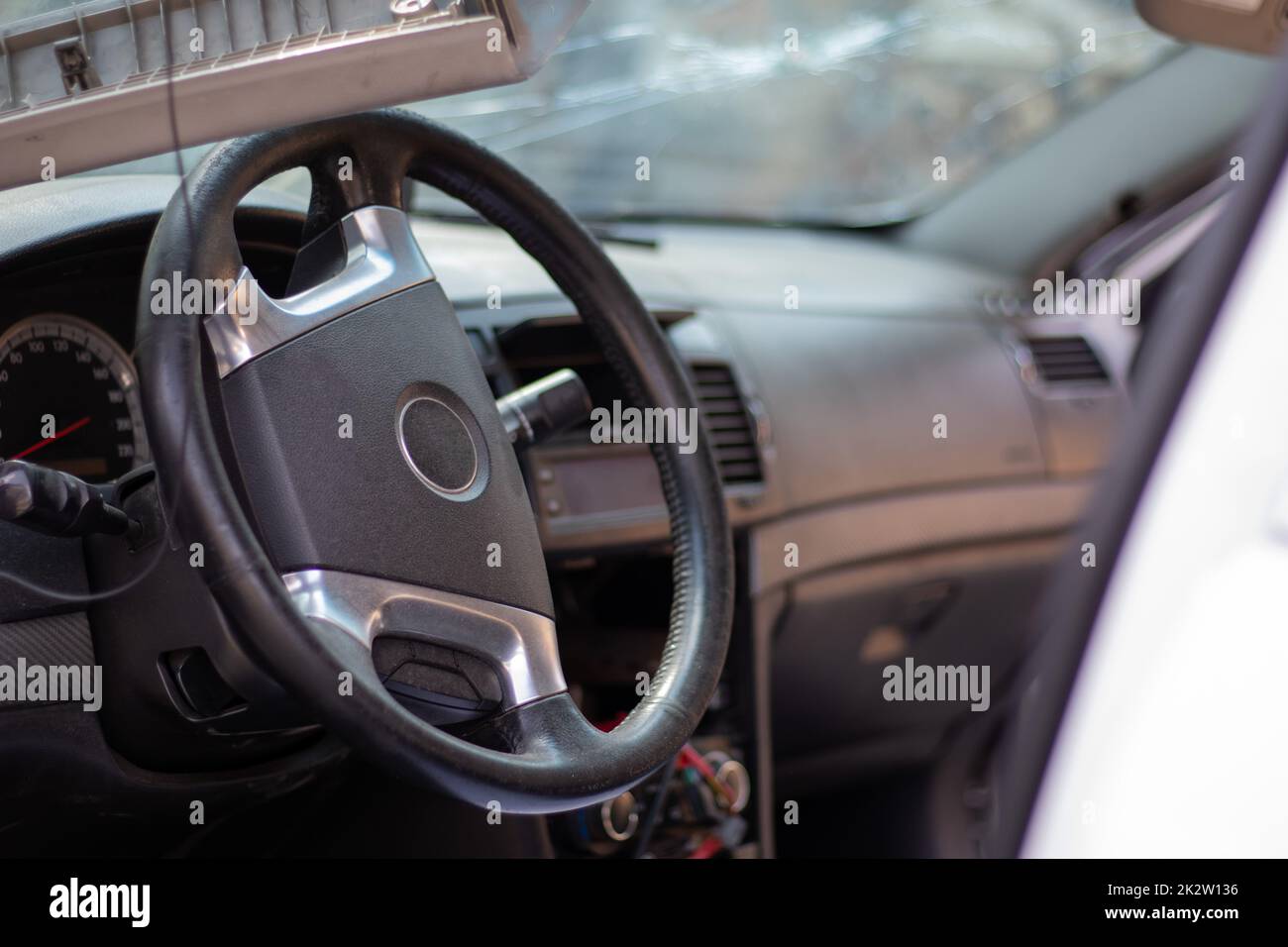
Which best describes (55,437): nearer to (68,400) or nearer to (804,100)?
(68,400)

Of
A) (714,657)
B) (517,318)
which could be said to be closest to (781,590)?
(517,318)

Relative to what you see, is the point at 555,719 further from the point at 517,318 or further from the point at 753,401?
the point at 753,401

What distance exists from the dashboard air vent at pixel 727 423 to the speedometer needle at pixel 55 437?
3.01ft

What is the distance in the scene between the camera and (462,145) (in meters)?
1.28

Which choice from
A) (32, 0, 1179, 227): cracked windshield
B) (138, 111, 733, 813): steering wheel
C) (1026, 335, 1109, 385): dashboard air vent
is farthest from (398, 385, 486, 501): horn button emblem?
(1026, 335, 1109, 385): dashboard air vent

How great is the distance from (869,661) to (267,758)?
123 centimetres

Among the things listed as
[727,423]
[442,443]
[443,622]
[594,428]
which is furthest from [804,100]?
[443,622]

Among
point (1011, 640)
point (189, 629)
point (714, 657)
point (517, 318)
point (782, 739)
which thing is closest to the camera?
point (189, 629)

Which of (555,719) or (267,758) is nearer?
(555,719)

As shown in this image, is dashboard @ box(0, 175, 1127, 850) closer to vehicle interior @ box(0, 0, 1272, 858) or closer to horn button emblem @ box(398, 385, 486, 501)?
vehicle interior @ box(0, 0, 1272, 858)

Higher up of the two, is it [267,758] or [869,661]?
[267,758]

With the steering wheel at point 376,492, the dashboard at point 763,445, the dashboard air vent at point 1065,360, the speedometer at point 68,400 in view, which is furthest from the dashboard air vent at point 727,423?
the speedometer at point 68,400

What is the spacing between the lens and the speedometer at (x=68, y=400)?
1.22m

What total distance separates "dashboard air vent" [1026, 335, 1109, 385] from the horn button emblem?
1.57 m
